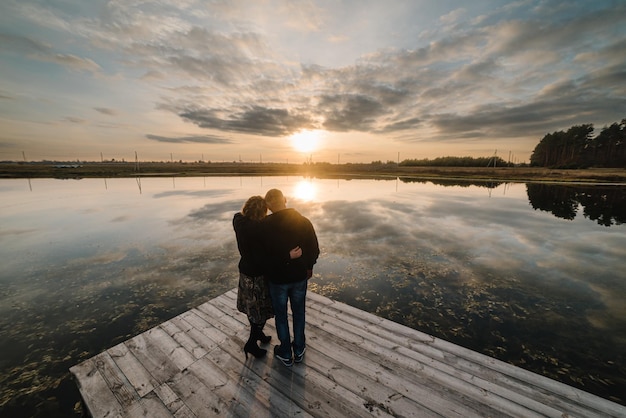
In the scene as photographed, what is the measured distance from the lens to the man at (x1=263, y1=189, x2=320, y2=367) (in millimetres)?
3486

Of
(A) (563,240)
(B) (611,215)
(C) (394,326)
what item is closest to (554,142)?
(B) (611,215)

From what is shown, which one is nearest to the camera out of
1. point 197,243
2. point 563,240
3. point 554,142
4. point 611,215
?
point 197,243

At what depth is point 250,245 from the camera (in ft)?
12.1

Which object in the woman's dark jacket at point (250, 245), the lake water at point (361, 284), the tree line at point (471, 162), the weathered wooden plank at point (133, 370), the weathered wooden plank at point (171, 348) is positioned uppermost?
the tree line at point (471, 162)

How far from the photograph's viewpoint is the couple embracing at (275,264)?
350cm

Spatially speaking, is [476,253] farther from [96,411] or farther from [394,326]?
[96,411]

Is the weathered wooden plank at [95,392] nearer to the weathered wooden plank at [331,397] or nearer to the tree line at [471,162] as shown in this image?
the weathered wooden plank at [331,397]

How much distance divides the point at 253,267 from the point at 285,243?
0.76 meters

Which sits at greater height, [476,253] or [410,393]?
[410,393]

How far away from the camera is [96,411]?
3.20 metres

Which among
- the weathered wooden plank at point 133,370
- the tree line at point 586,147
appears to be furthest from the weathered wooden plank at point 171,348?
the tree line at point 586,147

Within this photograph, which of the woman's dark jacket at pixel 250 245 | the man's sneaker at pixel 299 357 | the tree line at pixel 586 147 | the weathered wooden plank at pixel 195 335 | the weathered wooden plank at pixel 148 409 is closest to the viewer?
the weathered wooden plank at pixel 148 409

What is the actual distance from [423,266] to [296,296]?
770 centimetres

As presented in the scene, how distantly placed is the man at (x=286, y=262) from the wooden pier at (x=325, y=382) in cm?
56
